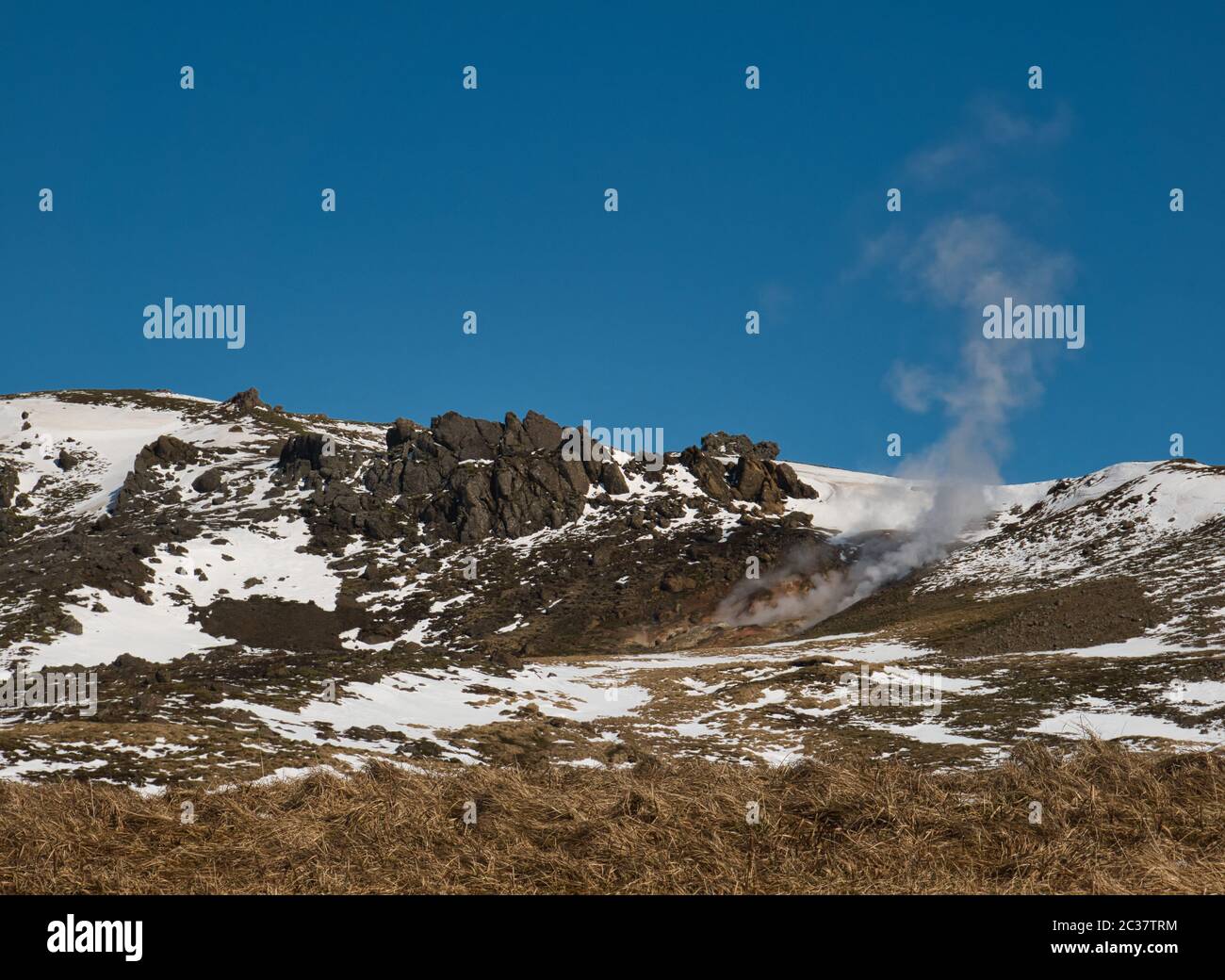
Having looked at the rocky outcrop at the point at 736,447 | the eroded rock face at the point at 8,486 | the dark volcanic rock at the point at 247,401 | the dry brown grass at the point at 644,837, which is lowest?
the dry brown grass at the point at 644,837

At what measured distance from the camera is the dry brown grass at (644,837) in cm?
830

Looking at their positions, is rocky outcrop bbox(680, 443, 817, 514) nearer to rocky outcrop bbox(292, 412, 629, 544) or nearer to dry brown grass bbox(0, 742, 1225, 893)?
rocky outcrop bbox(292, 412, 629, 544)

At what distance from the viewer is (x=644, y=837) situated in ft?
30.5

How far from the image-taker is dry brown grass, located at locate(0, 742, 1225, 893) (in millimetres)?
8297

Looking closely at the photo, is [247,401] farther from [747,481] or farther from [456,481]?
[747,481]

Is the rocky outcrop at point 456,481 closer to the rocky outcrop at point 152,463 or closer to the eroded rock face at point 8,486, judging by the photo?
the rocky outcrop at point 152,463

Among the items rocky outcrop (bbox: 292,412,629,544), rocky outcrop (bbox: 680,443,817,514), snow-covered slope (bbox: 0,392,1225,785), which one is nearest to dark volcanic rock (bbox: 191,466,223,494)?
snow-covered slope (bbox: 0,392,1225,785)

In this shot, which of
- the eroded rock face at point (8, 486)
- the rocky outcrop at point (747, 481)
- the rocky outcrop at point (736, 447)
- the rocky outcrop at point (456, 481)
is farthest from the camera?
the rocky outcrop at point (736, 447)

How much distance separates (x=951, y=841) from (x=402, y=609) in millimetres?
91751

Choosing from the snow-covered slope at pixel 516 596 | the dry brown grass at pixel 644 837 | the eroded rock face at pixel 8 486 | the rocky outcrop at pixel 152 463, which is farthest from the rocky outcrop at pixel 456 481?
the dry brown grass at pixel 644 837

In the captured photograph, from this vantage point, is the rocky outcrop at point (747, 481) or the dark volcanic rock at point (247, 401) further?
the dark volcanic rock at point (247, 401)

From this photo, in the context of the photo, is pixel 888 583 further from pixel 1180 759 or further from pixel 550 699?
pixel 1180 759
